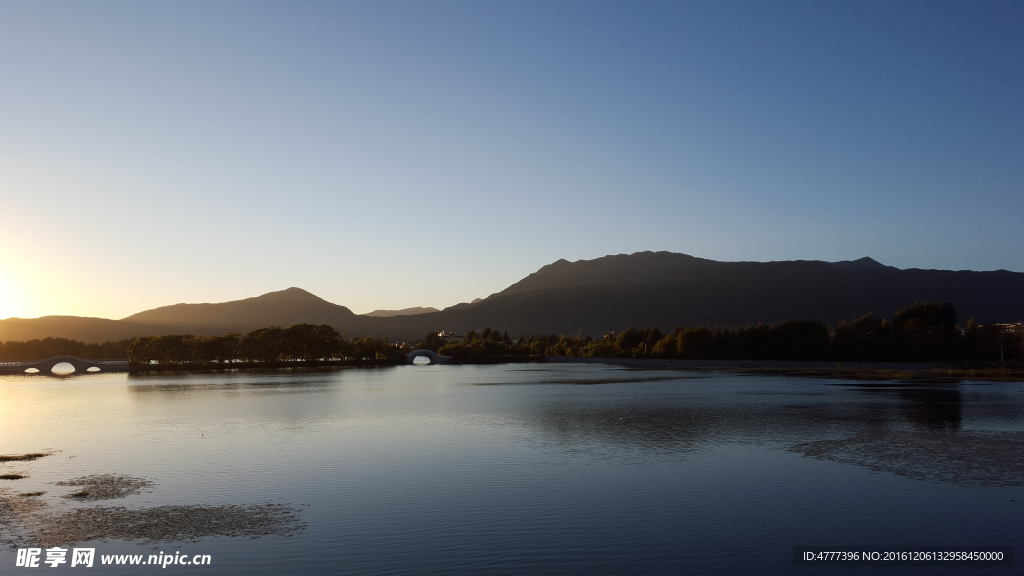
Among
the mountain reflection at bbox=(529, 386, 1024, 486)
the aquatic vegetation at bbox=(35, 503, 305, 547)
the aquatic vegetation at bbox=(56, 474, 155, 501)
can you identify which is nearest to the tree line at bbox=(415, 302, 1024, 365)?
the mountain reflection at bbox=(529, 386, 1024, 486)

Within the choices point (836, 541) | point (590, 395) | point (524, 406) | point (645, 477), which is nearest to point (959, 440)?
point (645, 477)

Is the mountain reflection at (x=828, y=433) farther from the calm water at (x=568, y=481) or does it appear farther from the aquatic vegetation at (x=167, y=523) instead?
the aquatic vegetation at (x=167, y=523)

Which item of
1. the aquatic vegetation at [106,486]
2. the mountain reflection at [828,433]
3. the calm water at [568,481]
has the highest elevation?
the aquatic vegetation at [106,486]

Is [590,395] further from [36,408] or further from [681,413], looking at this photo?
[36,408]

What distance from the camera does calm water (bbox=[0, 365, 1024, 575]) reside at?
15.7 meters

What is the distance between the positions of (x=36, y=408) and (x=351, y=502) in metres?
55.5

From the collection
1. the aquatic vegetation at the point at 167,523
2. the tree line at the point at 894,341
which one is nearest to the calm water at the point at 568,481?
the aquatic vegetation at the point at 167,523

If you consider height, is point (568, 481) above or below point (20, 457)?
below

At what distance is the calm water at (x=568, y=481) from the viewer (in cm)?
1570

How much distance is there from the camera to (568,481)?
23.8 metres

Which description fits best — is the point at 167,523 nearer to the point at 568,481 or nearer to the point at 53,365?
the point at 568,481

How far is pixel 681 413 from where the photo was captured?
159 ft

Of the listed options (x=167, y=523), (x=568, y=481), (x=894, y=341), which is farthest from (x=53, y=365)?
(x=894, y=341)

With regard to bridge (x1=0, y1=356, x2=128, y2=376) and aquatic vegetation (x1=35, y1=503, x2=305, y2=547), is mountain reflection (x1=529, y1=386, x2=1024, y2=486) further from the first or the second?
bridge (x1=0, y1=356, x2=128, y2=376)
